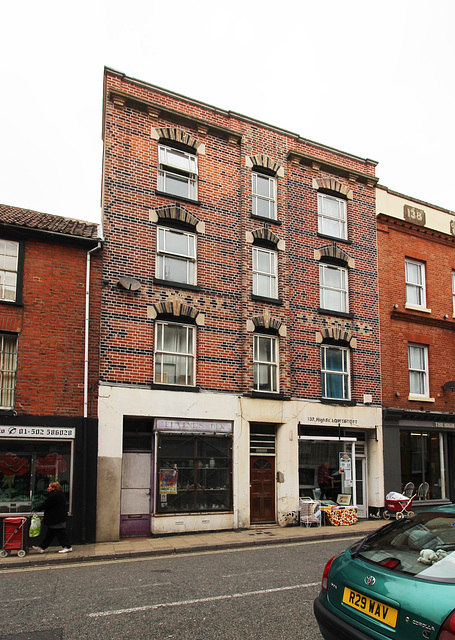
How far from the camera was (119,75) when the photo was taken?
16.0 metres

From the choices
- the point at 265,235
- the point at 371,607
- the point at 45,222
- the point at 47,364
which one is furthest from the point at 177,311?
the point at 371,607

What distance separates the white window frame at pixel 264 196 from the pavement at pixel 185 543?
32.0 ft

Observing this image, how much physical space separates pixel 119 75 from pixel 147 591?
14.0 metres

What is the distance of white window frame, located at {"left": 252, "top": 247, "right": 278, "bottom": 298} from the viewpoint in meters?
17.3

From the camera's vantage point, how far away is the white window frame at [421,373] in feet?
65.4

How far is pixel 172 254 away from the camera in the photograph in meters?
15.9

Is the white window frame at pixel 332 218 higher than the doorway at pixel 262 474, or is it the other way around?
the white window frame at pixel 332 218

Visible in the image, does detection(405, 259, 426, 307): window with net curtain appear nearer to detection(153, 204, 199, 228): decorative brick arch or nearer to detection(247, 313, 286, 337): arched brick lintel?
detection(247, 313, 286, 337): arched brick lintel

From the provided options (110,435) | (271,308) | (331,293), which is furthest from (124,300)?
(331,293)

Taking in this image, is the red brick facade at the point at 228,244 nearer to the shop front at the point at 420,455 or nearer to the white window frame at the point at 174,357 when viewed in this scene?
the white window frame at the point at 174,357

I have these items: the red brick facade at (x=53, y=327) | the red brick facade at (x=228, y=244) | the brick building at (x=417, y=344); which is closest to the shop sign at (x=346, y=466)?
the brick building at (x=417, y=344)

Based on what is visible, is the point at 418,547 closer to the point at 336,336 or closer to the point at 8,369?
the point at 8,369

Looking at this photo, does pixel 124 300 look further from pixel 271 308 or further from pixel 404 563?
pixel 404 563

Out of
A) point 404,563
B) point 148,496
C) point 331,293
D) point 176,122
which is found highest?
point 176,122
